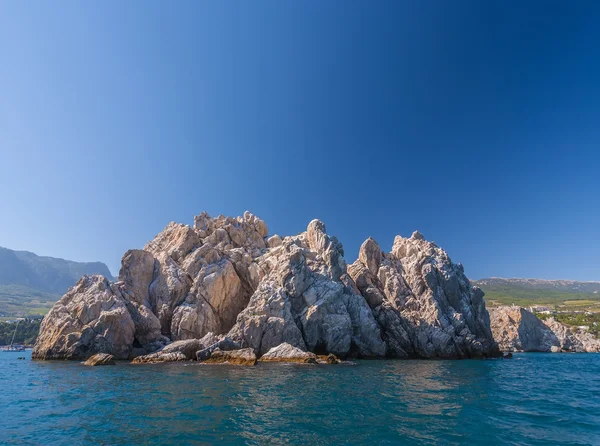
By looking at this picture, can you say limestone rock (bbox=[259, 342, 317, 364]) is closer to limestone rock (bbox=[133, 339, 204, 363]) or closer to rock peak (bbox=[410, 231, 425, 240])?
limestone rock (bbox=[133, 339, 204, 363])

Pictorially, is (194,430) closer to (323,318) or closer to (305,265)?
(323,318)

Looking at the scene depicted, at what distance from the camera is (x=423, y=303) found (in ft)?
243

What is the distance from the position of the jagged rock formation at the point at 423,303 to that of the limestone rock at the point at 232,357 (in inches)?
1239

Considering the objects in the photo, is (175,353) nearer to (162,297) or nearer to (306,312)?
(162,297)

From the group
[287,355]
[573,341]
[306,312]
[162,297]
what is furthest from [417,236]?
[573,341]

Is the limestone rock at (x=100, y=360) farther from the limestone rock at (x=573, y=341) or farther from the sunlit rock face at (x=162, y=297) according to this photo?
the limestone rock at (x=573, y=341)

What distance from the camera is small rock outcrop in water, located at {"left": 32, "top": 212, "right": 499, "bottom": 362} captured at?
194 feet

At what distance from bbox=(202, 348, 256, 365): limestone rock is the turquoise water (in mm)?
11646

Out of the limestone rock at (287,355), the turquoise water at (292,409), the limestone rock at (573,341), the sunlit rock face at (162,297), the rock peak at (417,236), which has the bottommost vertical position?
the limestone rock at (573,341)

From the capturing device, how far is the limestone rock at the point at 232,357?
5088 cm

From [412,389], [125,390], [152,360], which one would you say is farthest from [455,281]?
[125,390]

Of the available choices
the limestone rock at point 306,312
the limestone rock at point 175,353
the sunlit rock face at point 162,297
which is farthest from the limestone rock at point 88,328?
the limestone rock at point 306,312

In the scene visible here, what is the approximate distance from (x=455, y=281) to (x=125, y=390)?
68.8m

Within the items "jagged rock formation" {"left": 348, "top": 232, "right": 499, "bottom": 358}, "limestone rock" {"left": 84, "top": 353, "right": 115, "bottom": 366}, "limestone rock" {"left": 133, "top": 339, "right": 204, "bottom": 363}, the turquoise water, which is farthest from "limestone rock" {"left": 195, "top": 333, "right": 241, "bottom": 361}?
"jagged rock formation" {"left": 348, "top": 232, "right": 499, "bottom": 358}
